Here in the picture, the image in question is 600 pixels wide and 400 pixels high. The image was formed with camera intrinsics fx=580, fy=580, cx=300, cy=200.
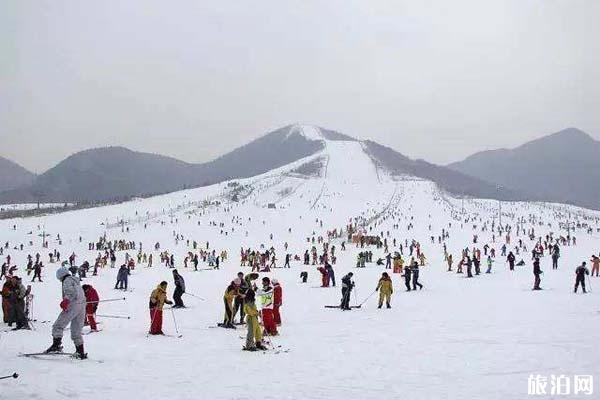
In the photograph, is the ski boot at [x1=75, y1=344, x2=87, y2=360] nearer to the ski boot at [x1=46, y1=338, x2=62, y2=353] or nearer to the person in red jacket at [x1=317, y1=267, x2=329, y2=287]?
the ski boot at [x1=46, y1=338, x2=62, y2=353]

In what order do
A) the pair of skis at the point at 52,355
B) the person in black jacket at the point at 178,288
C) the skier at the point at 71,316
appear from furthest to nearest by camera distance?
the person in black jacket at the point at 178,288 < the skier at the point at 71,316 < the pair of skis at the point at 52,355

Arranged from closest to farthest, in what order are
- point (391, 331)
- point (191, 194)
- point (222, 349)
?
point (222, 349)
point (391, 331)
point (191, 194)

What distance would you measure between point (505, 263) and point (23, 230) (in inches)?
2174

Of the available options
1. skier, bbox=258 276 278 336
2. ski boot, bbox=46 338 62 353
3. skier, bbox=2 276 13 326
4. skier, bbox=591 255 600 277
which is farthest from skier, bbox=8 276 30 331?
skier, bbox=591 255 600 277

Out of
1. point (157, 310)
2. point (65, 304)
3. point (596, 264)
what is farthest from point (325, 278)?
point (65, 304)

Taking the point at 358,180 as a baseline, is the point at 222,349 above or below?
below

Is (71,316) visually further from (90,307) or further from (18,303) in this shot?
(18,303)

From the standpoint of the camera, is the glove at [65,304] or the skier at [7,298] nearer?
the glove at [65,304]

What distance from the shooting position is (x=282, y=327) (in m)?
14.8

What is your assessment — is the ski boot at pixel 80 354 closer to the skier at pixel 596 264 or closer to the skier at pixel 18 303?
the skier at pixel 18 303

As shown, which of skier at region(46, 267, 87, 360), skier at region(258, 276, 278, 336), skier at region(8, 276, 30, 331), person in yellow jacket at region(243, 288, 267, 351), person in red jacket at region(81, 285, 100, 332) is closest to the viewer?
skier at region(46, 267, 87, 360)

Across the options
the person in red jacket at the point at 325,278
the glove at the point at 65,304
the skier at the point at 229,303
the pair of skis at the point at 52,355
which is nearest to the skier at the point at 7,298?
the pair of skis at the point at 52,355

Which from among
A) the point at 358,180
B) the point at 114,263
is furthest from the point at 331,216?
the point at 358,180

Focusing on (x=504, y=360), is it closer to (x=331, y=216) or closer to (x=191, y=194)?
(x=331, y=216)
